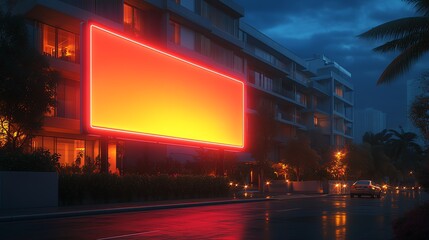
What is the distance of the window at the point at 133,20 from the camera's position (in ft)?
123

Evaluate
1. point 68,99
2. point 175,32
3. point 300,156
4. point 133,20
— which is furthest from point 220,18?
point 68,99

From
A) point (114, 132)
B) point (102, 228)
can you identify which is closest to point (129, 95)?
point (114, 132)

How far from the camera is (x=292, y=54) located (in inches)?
2879

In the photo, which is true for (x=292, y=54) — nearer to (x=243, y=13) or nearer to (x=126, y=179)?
(x=243, y=13)

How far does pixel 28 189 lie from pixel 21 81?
4620 millimetres

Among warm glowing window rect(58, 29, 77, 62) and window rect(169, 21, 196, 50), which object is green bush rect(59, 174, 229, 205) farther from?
window rect(169, 21, 196, 50)

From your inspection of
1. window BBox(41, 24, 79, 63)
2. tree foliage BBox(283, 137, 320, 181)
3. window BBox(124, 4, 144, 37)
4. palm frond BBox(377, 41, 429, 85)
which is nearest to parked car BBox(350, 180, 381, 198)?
tree foliage BBox(283, 137, 320, 181)

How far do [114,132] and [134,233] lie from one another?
40.9 ft

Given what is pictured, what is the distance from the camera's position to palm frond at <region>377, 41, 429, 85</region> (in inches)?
663

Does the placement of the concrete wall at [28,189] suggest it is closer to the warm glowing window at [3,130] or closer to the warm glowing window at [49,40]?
the warm glowing window at [3,130]

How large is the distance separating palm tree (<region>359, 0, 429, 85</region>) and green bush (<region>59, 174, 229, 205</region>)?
552 inches

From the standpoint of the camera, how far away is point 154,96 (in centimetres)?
2805

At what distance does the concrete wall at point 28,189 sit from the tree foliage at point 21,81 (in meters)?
2.85

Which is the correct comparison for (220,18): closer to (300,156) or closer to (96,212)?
(300,156)
